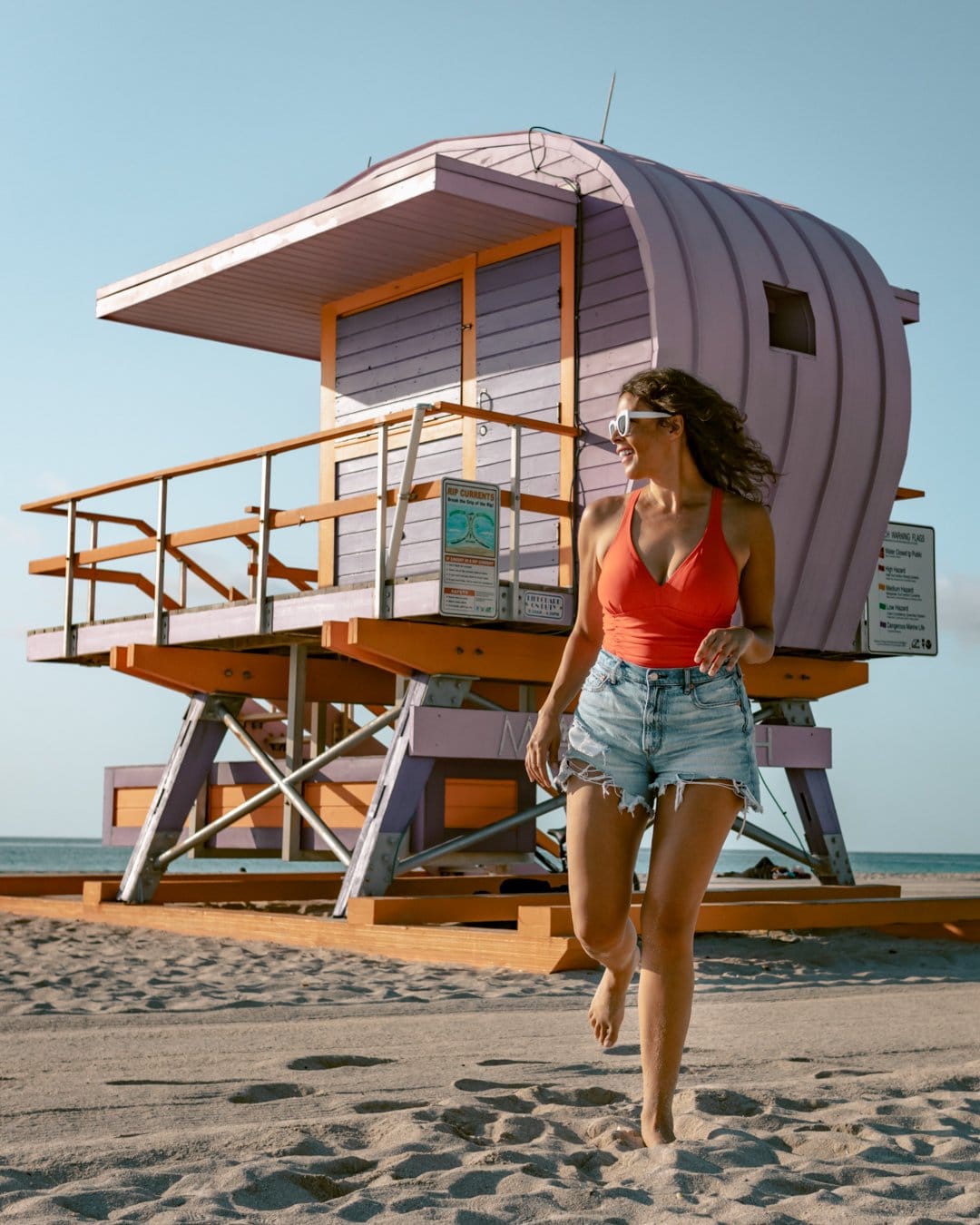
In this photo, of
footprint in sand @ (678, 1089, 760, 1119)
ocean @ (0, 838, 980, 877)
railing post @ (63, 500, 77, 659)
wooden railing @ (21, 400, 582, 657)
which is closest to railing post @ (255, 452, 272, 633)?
wooden railing @ (21, 400, 582, 657)

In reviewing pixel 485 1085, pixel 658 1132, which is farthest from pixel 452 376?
pixel 658 1132

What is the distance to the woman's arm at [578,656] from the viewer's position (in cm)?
445

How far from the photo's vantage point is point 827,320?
37.0ft

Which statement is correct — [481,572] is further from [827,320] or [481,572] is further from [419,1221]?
[419,1221]

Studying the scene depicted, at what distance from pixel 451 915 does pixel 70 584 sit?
5050 mm

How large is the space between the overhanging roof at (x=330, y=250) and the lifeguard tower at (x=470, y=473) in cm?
3

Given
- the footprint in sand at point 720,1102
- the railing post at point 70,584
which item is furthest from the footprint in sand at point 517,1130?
the railing post at point 70,584

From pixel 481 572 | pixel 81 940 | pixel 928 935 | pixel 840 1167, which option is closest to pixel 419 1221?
pixel 840 1167

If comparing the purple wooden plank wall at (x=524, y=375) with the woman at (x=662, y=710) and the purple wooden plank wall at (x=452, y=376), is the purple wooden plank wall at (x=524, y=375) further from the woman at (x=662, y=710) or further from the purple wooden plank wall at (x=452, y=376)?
the woman at (x=662, y=710)

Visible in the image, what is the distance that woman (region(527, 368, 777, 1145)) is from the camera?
4.06m

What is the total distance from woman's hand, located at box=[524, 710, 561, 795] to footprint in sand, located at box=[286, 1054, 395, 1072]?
1.62m

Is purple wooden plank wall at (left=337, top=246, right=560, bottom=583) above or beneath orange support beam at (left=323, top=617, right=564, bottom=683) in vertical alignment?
above

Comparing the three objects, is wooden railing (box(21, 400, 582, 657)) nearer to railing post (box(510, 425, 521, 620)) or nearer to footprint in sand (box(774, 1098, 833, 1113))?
railing post (box(510, 425, 521, 620))

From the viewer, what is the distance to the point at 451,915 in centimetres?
1020
